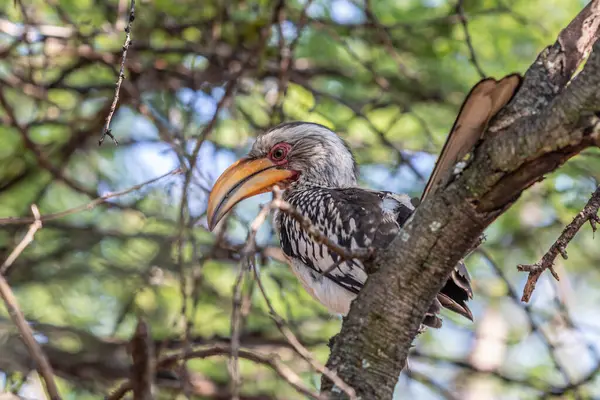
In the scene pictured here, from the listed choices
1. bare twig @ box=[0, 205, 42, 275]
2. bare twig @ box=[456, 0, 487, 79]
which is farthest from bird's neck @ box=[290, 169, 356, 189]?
bare twig @ box=[0, 205, 42, 275]

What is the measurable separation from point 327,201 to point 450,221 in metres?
1.65

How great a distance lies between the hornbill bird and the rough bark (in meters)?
0.12

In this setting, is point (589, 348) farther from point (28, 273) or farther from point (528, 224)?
point (28, 273)

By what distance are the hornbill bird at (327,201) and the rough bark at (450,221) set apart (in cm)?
12

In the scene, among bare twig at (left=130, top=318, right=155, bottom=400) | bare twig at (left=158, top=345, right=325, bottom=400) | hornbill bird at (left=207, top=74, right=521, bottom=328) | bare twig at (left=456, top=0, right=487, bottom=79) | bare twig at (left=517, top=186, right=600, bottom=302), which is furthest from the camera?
bare twig at (left=456, top=0, right=487, bottom=79)

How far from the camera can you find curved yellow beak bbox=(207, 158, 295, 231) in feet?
12.0

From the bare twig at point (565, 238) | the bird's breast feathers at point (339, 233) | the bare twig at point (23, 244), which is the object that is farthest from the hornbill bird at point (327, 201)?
the bare twig at point (23, 244)

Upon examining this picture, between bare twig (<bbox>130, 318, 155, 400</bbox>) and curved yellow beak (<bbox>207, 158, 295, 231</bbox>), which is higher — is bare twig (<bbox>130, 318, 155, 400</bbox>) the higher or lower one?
the lower one

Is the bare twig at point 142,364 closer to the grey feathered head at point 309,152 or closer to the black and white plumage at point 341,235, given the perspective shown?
the black and white plumage at point 341,235

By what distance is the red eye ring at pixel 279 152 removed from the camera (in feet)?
13.8

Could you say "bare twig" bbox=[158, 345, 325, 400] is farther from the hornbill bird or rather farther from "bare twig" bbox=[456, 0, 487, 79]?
"bare twig" bbox=[456, 0, 487, 79]

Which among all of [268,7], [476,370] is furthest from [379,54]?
[476,370]

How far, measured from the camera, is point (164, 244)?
13.8 feet

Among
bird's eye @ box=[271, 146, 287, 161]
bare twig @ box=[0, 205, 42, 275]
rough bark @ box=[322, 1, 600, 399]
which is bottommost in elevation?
rough bark @ box=[322, 1, 600, 399]
